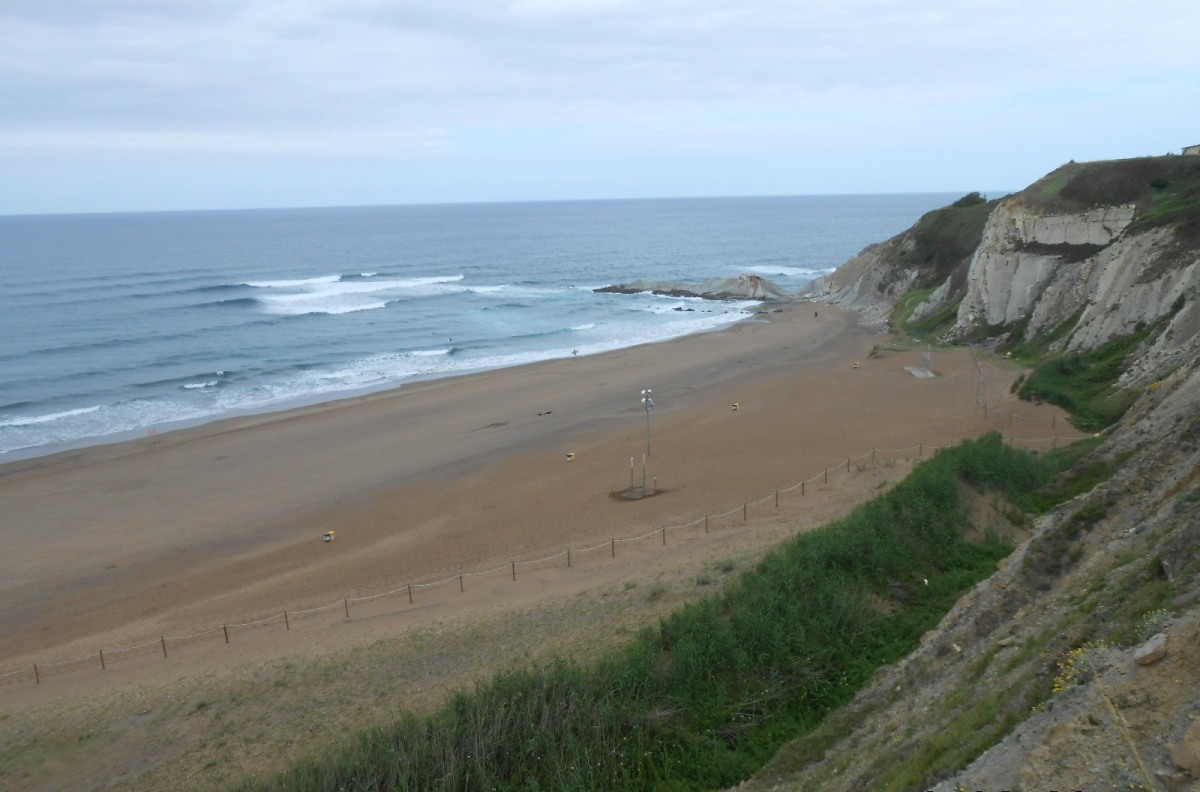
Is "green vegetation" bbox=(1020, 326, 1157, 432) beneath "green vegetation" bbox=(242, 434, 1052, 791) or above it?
above

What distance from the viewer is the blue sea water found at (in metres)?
42.8

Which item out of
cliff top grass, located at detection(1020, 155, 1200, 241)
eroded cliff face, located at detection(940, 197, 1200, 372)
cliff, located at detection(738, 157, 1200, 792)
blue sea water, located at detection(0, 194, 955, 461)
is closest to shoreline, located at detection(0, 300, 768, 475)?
blue sea water, located at detection(0, 194, 955, 461)

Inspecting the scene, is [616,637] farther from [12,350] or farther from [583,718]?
[12,350]

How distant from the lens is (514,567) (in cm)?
2011

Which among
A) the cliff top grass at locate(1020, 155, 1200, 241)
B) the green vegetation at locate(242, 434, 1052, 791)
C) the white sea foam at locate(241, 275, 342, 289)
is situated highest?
the cliff top grass at locate(1020, 155, 1200, 241)

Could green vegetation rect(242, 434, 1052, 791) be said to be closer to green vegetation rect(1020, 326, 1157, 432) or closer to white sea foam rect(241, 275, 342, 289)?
green vegetation rect(1020, 326, 1157, 432)

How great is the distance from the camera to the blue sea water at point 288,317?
42750 mm

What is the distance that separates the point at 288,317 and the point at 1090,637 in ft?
210

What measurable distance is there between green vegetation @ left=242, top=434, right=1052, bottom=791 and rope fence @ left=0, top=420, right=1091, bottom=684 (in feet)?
17.9

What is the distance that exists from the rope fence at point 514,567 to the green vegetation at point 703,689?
5.46 meters

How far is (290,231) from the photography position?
627ft

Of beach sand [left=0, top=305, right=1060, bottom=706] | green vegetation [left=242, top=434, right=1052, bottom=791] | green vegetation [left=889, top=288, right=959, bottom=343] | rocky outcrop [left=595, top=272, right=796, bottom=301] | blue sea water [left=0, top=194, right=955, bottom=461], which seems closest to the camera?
green vegetation [left=242, top=434, right=1052, bottom=791]

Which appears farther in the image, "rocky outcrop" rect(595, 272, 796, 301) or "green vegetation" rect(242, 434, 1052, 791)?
"rocky outcrop" rect(595, 272, 796, 301)

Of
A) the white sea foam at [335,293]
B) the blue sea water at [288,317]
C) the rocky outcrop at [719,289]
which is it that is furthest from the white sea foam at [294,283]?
the rocky outcrop at [719,289]
